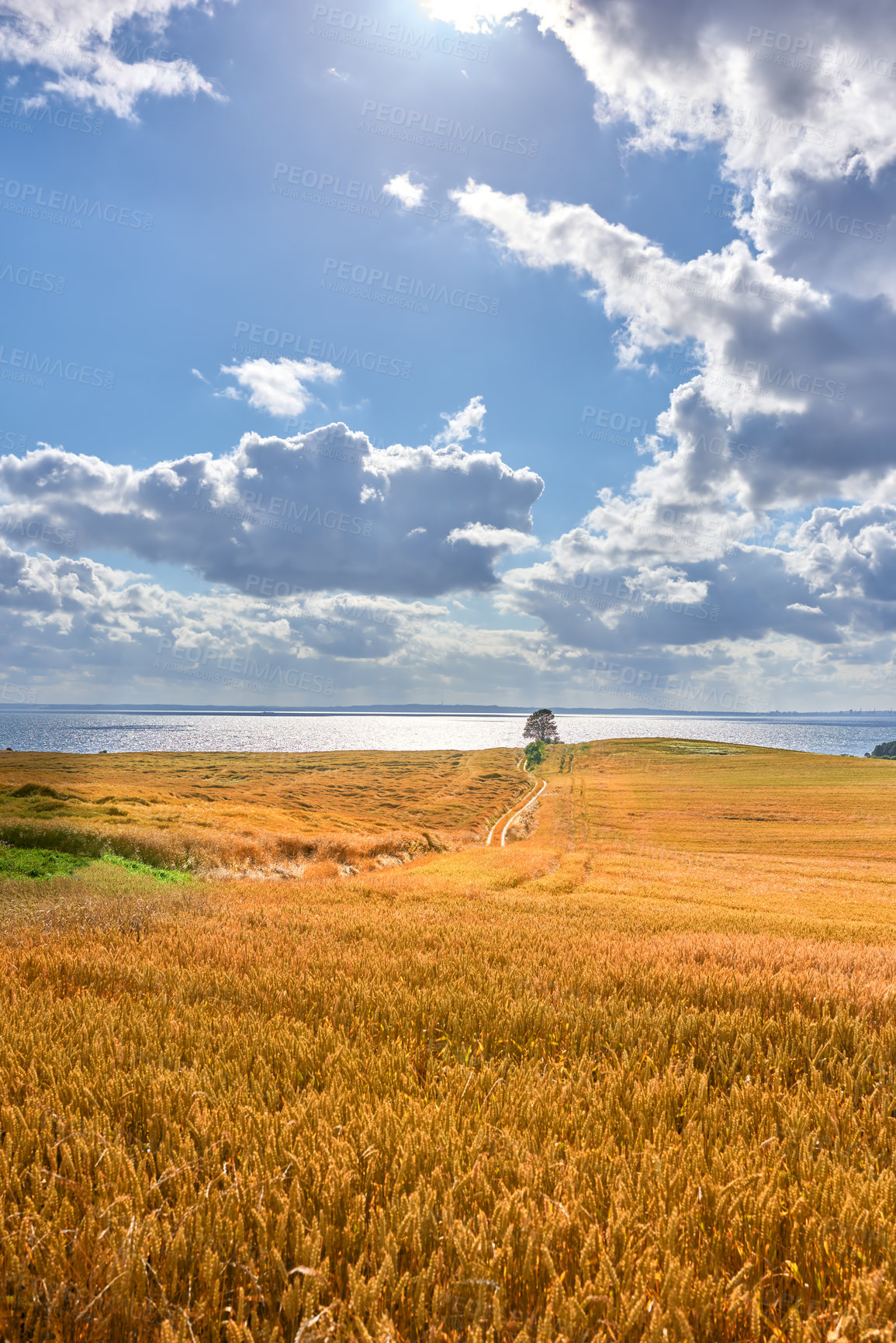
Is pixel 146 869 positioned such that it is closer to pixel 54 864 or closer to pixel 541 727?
pixel 54 864

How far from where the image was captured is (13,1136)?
10.1 ft

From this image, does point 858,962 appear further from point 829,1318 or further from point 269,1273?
point 269,1273

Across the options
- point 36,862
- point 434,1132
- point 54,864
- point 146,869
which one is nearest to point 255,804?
point 146,869

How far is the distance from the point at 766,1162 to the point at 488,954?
4524 millimetres

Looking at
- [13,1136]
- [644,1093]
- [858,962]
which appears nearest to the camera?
[13,1136]

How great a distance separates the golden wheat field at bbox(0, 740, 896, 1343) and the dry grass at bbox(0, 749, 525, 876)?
1463 cm

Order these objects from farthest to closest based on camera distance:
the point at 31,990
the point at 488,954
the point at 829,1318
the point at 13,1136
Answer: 1. the point at 488,954
2. the point at 31,990
3. the point at 13,1136
4. the point at 829,1318

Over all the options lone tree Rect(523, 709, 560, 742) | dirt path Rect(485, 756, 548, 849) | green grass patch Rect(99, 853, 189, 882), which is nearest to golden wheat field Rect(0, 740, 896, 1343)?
green grass patch Rect(99, 853, 189, 882)

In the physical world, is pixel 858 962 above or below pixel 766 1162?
below

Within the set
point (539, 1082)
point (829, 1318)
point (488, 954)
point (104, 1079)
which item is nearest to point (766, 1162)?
point (829, 1318)

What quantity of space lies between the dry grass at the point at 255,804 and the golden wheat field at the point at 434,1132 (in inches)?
576

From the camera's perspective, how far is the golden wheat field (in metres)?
2.10

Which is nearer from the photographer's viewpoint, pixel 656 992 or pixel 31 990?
pixel 31 990

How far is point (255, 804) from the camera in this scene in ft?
212
